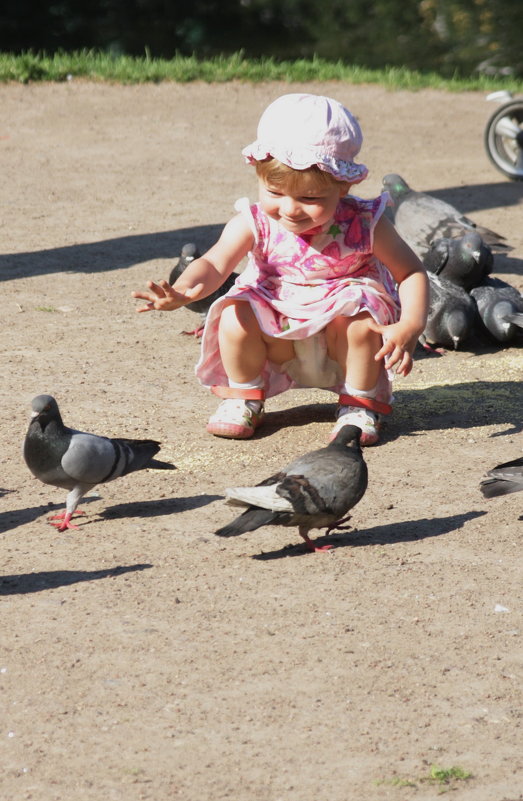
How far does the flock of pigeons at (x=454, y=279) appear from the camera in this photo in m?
6.02

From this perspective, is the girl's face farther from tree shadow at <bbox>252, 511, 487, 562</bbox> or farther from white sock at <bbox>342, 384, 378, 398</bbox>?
tree shadow at <bbox>252, 511, 487, 562</bbox>

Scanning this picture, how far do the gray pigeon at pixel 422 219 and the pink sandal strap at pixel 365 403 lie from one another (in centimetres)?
224

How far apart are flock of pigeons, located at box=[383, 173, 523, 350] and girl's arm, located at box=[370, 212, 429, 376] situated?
3.93 feet

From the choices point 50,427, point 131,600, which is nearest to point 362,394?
point 50,427

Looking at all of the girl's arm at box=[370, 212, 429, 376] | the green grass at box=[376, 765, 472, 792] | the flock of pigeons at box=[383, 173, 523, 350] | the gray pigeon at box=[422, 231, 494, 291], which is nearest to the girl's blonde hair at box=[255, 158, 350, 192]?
the girl's arm at box=[370, 212, 429, 376]

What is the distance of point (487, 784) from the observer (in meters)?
2.75

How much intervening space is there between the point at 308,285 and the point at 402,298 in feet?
1.27

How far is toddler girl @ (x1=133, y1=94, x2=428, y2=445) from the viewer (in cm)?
449

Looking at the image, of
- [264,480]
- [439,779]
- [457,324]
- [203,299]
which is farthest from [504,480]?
[203,299]

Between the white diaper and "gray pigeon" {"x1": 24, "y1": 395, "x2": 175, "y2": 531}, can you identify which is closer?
"gray pigeon" {"x1": 24, "y1": 395, "x2": 175, "y2": 531}

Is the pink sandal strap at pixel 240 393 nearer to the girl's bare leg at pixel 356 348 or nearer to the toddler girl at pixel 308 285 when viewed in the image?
the toddler girl at pixel 308 285

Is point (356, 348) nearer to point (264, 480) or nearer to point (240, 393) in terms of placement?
point (240, 393)

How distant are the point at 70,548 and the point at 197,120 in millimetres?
7593

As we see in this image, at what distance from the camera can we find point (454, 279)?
257 inches
